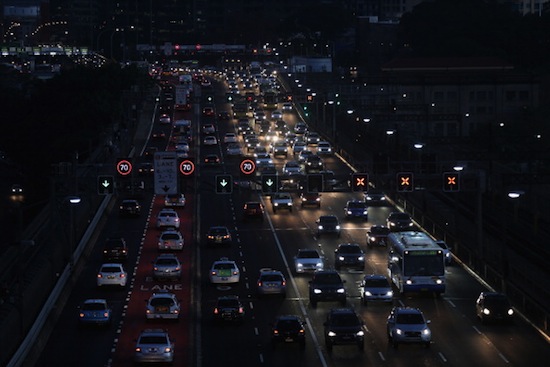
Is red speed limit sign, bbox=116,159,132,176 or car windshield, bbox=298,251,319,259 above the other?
red speed limit sign, bbox=116,159,132,176

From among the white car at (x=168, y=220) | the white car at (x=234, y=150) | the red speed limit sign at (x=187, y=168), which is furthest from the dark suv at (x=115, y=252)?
the white car at (x=234, y=150)

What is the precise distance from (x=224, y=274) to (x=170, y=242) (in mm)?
9331

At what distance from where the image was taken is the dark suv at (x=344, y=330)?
42625 mm

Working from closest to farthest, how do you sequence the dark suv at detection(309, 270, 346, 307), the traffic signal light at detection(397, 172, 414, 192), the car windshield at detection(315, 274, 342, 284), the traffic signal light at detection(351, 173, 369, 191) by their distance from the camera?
1. the dark suv at detection(309, 270, 346, 307)
2. the car windshield at detection(315, 274, 342, 284)
3. the traffic signal light at detection(397, 172, 414, 192)
4. the traffic signal light at detection(351, 173, 369, 191)

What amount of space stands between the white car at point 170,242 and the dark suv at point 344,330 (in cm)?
2310

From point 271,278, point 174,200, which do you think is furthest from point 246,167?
point 174,200

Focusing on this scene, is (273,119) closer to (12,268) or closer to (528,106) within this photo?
(528,106)

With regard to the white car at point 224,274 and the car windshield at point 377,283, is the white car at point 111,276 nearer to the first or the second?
the white car at point 224,274

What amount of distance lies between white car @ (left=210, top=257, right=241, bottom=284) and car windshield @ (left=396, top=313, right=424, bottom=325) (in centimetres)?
1442

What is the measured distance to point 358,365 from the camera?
4056 cm

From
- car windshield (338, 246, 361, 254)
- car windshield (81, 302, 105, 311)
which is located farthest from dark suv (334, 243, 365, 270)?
car windshield (81, 302, 105, 311)

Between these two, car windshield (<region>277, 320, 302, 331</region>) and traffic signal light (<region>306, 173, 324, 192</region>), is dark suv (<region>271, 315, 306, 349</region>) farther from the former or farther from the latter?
traffic signal light (<region>306, 173, 324, 192</region>)

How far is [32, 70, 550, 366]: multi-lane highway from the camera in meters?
42.3

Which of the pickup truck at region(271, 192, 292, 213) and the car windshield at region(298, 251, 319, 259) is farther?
the pickup truck at region(271, 192, 292, 213)
